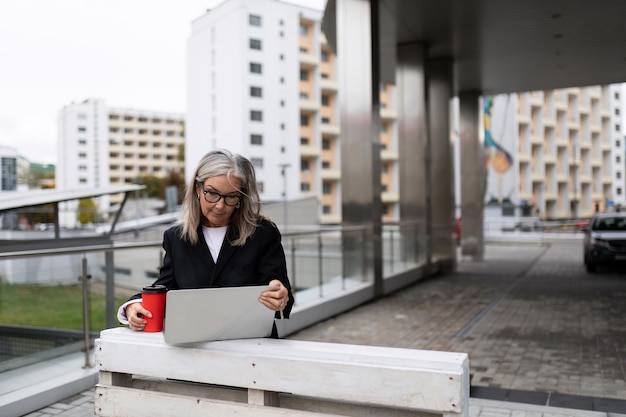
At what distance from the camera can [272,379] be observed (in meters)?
2.03

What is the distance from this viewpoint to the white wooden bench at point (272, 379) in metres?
1.83

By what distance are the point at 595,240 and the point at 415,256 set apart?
4.18 meters

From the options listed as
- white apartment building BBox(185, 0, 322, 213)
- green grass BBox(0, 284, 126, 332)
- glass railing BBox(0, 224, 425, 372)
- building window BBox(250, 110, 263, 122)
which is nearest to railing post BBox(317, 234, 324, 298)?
glass railing BBox(0, 224, 425, 372)

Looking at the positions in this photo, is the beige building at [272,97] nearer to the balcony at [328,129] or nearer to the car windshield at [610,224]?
the balcony at [328,129]

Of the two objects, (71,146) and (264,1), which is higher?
(264,1)

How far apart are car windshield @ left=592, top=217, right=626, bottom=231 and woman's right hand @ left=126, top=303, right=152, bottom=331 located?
13454mm

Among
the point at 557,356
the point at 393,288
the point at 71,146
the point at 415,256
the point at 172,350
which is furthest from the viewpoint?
the point at 71,146

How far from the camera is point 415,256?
12.3 metres

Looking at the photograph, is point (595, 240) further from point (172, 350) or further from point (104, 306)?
point (172, 350)

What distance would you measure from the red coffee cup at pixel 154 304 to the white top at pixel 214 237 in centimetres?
36

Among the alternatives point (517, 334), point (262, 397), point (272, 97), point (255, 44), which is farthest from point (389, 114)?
point (262, 397)

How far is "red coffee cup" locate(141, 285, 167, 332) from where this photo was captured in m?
2.06

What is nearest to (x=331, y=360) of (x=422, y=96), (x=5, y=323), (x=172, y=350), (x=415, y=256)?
(x=172, y=350)

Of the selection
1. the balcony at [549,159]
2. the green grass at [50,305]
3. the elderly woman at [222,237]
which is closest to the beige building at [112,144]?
the balcony at [549,159]
